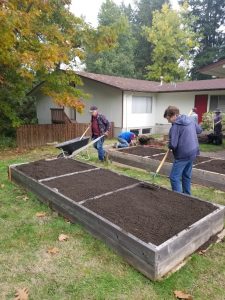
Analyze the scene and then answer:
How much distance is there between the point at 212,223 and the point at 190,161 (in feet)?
4.19

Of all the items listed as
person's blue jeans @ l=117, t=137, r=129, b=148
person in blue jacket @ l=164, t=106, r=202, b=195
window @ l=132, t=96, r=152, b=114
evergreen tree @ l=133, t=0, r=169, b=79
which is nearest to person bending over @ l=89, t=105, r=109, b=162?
person's blue jeans @ l=117, t=137, r=129, b=148

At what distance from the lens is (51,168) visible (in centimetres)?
630

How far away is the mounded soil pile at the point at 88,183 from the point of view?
4.66m

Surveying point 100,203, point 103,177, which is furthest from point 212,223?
point 103,177

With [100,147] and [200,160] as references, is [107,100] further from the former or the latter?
[200,160]

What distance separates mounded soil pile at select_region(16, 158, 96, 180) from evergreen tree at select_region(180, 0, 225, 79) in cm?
3227

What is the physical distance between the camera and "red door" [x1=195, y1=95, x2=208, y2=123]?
54.1 ft

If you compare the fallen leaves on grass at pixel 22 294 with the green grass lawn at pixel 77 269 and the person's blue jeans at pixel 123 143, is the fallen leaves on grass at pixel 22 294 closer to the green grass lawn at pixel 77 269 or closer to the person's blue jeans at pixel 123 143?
the green grass lawn at pixel 77 269

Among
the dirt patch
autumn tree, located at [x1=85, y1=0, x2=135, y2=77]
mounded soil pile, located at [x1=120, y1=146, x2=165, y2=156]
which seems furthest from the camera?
autumn tree, located at [x1=85, y1=0, x2=135, y2=77]

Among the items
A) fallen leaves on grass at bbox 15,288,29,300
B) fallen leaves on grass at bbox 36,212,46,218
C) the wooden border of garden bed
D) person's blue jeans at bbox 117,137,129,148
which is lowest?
fallen leaves on grass at bbox 15,288,29,300

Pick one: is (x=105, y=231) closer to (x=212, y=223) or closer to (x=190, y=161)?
(x=212, y=223)

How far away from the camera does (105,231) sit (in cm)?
348

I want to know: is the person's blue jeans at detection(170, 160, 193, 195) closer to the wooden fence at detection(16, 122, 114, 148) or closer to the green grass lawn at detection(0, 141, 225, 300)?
the green grass lawn at detection(0, 141, 225, 300)

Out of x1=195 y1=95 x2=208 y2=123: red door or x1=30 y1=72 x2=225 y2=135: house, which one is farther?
x1=195 y1=95 x2=208 y2=123: red door
